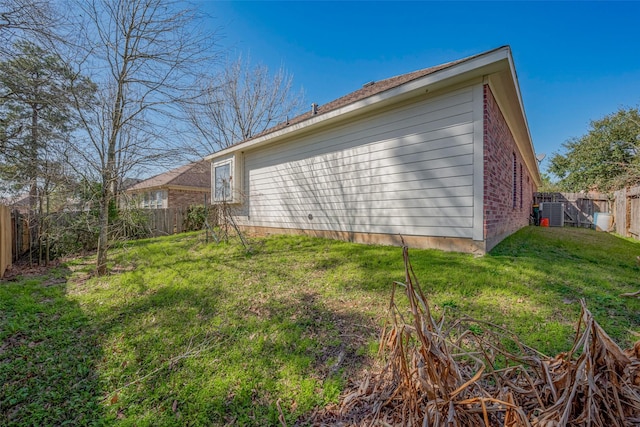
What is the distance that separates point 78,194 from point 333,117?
5.87 meters

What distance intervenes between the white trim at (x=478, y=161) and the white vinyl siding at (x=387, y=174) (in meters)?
0.07

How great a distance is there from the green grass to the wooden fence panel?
897 millimetres

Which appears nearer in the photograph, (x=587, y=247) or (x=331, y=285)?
(x=331, y=285)

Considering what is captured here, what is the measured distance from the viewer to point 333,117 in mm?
6289

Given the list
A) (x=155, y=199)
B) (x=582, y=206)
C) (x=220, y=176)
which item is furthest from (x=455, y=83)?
(x=155, y=199)

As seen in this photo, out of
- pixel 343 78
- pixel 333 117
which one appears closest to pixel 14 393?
pixel 333 117

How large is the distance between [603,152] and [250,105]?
2347cm

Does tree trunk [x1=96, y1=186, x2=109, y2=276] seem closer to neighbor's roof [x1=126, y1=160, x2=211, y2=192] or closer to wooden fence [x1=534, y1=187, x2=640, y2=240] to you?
neighbor's roof [x1=126, y1=160, x2=211, y2=192]

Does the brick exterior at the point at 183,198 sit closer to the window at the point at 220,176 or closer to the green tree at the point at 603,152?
the window at the point at 220,176

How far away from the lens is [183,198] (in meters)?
15.8

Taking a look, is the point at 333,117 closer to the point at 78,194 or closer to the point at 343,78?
the point at 78,194

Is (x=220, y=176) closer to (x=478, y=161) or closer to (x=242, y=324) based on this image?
(x=242, y=324)

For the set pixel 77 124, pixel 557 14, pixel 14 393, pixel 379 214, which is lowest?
pixel 14 393

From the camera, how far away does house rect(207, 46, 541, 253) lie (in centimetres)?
463
